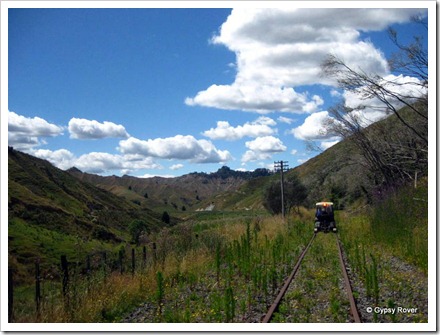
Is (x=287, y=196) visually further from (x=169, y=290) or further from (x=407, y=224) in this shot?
(x=169, y=290)

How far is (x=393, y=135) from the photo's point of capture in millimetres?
26797

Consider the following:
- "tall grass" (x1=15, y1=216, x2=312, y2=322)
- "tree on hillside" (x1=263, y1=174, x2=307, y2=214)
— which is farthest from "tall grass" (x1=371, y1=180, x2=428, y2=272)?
"tree on hillside" (x1=263, y1=174, x2=307, y2=214)

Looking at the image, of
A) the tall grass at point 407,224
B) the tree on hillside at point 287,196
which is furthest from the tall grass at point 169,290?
the tree on hillside at point 287,196

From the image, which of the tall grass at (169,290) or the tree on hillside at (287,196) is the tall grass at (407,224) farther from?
the tree on hillside at (287,196)

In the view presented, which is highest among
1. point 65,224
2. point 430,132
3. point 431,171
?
point 430,132

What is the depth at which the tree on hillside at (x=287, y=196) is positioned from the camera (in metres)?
50.2

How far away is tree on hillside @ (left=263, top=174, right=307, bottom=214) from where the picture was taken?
165 feet

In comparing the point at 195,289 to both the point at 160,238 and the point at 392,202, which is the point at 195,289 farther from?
the point at 392,202

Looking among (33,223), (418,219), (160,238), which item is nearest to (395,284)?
(418,219)

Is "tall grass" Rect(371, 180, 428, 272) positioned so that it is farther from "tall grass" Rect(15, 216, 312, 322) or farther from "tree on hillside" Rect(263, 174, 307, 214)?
"tree on hillside" Rect(263, 174, 307, 214)

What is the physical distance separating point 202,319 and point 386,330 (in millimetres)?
2973

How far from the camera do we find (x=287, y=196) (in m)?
51.8

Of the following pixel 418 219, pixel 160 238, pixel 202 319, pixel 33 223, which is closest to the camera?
pixel 202 319

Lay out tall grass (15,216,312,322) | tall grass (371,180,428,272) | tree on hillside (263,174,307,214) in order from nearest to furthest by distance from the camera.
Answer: tall grass (15,216,312,322), tall grass (371,180,428,272), tree on hillside (263,174,307,214)
